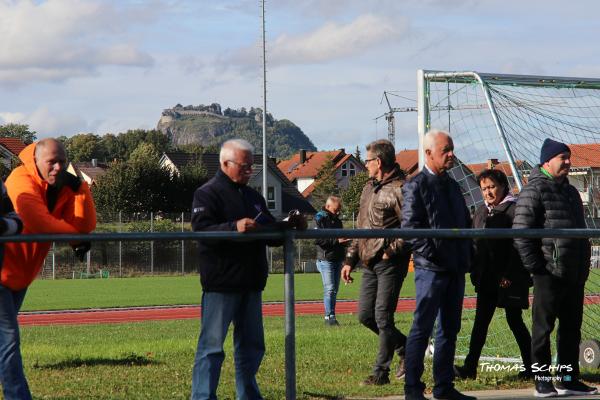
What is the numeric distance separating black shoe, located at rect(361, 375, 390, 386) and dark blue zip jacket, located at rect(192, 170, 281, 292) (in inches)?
86.0

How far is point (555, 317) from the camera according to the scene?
846 cm

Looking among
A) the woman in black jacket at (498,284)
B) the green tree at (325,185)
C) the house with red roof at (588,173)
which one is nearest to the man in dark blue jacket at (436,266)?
the woman in black jacket at (498,284)

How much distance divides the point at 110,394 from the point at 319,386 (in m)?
1.67

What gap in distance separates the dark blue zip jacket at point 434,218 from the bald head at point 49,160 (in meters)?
2.46

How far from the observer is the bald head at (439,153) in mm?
7848

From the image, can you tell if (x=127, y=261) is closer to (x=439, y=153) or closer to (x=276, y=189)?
(x=439, y=153)

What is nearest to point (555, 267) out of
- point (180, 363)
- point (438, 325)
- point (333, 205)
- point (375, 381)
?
point (438, 325)

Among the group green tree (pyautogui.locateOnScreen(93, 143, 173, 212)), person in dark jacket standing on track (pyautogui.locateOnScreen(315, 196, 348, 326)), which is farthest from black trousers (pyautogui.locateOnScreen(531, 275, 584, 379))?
green tree (pyautogui.locateOnScreen(93, 143, 173, 212))

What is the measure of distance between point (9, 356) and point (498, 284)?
4544 mm

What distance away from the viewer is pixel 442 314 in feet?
25.8

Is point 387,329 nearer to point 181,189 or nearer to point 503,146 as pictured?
point 503,146

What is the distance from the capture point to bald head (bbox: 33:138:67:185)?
6.74 metres

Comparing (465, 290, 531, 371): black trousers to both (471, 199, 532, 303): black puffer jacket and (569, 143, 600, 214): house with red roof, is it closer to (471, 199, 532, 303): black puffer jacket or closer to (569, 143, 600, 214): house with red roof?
(471, 199, 532, 303): black puffer jacket

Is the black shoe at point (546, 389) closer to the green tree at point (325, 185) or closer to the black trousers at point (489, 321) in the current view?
the black trousers at point (489, 321)
